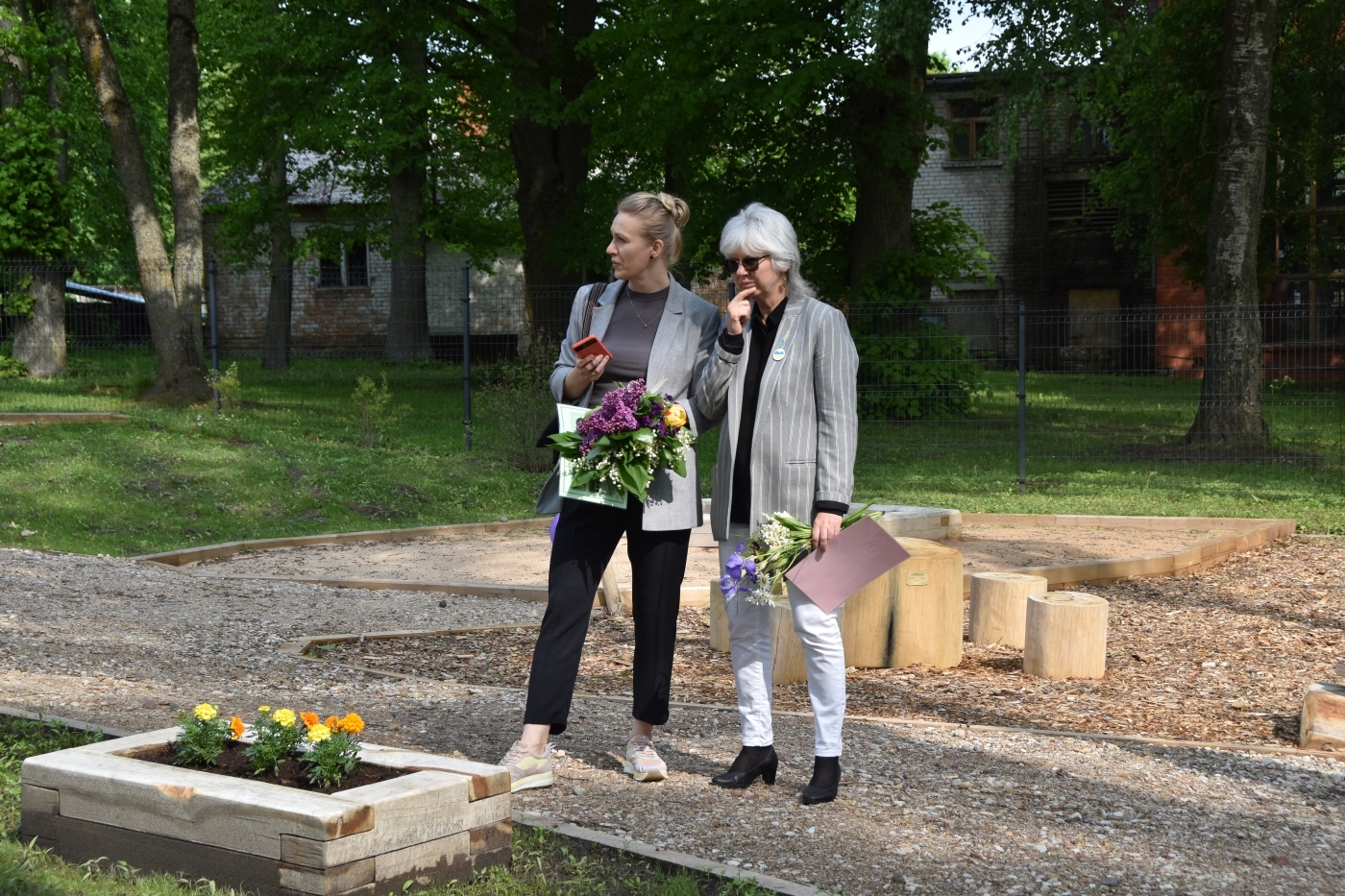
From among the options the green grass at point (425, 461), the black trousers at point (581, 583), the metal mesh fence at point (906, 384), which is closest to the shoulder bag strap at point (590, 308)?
the black trousers at point (581, 583)

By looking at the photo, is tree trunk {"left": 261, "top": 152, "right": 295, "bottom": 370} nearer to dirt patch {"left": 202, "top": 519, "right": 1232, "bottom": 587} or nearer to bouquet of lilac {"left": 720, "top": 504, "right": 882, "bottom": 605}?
dirt patch {"left": 202, "top": 519, "right": 1232, "bottom": 587}

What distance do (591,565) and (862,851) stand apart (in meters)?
1.31

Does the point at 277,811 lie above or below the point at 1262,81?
below

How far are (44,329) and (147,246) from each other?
5.44 metres

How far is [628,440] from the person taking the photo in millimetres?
Result: 4371

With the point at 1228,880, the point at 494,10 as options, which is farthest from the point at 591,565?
the point at 494,10

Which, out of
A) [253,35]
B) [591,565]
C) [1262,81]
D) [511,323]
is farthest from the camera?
[253,35]

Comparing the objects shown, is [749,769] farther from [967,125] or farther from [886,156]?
[967,125]

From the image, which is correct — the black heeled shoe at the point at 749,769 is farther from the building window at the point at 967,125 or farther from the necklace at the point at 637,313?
the building window at the point at 967,125

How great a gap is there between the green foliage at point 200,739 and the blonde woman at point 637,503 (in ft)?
3.31

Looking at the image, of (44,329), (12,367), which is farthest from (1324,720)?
(12,367)

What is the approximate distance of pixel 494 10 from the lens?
2369 cm

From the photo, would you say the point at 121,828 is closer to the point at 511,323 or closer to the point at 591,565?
the point at 591,565

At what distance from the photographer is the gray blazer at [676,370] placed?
4.55m
